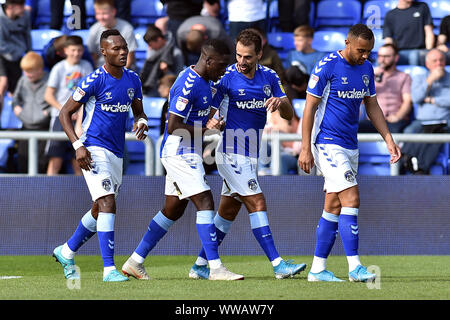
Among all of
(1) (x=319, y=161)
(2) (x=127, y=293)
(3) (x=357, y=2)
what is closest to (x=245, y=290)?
(2) (x=127, y=293)

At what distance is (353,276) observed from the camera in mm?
7684

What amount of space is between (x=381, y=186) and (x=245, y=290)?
4.25 metres

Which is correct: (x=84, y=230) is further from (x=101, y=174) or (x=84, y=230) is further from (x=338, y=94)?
(x=338, y=94)

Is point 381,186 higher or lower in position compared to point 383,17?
lower

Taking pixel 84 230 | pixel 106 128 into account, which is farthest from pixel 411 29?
pixel 84 230

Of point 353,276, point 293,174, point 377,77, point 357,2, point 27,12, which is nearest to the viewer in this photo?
point 353,276

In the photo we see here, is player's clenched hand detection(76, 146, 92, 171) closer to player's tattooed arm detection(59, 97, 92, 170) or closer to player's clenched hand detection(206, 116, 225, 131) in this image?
player's tattooed arm detection(59, 97, 92, 170)

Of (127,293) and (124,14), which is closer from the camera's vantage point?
(127,293)

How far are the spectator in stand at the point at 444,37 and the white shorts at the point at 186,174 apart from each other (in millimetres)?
6747

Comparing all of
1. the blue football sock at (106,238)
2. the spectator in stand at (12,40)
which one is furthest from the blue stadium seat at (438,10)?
the blue football sock at (106,238)

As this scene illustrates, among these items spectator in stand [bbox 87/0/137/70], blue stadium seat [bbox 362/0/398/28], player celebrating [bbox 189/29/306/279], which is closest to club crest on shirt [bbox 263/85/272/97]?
player celebrating [bbox 189/29/306/279]

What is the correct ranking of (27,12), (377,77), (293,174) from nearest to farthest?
(293,174) < (377,77) < (27,12)

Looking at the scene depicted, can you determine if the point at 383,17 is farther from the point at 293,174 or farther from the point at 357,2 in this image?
the point at 293,174


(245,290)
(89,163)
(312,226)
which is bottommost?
(312,226)
